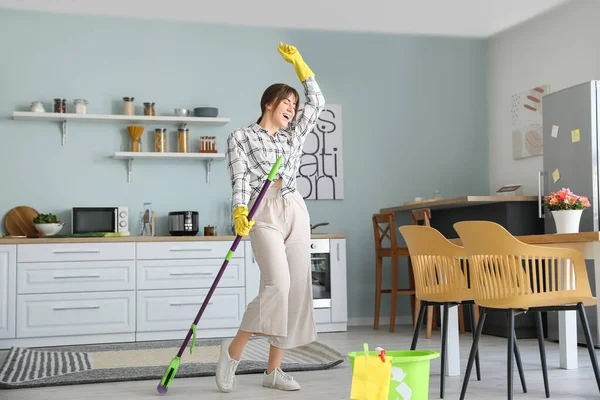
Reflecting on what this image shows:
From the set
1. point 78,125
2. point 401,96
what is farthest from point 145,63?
point 401,96

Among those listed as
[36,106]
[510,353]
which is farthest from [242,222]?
[36,106]

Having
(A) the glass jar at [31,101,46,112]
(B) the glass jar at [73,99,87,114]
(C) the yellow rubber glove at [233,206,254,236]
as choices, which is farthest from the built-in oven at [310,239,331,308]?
(C) the yellow rubber glove at [233,206,254,236]

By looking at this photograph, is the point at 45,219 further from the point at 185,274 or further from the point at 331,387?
the point at 331,387

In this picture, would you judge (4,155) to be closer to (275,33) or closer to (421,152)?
(275,33)

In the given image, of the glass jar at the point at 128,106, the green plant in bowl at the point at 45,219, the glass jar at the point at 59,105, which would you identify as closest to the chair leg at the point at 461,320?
the glass jar at the point at 128,106

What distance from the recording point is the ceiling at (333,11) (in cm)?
610

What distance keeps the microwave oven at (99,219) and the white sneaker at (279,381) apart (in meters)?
2.85

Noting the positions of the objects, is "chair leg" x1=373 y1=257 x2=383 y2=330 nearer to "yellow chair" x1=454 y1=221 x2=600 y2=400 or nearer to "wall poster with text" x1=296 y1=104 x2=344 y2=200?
"wall poster with text" x1=296 y1=104 x2=344 y2=200

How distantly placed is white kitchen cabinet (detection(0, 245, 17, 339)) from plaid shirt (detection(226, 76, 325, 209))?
2719 mm

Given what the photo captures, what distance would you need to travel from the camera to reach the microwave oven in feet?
19.8

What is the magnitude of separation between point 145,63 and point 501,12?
9.91ft

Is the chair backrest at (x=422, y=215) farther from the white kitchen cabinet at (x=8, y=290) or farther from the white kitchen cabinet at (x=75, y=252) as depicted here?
the white kitchen cabinet at (x=8, y=290)

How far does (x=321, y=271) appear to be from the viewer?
246 inches

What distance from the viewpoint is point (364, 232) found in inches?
272
